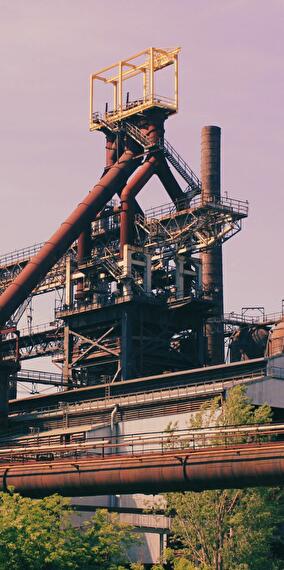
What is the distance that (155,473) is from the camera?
4238 centimetres

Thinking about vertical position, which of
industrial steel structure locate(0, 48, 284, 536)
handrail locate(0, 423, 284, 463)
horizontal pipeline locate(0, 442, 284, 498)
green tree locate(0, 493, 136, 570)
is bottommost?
green tree locate(0, 493, 136, 570)

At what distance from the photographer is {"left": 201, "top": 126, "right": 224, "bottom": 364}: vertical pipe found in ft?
306

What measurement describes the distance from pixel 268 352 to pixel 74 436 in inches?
675

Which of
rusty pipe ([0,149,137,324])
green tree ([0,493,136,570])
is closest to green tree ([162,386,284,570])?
green tree ([0,493,136,570])

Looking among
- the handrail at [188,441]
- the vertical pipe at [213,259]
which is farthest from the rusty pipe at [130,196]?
the handrail at [188,441]

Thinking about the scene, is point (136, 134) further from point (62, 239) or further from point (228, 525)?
point (228, 525)

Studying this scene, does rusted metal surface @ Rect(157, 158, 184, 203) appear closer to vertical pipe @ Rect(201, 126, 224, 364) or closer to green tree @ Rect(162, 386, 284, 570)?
vertical pipe @ Rect(201, 126, 224, 364)

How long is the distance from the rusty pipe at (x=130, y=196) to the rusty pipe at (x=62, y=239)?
1.02 meters

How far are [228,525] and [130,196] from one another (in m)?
38.6

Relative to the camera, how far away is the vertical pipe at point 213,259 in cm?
9314

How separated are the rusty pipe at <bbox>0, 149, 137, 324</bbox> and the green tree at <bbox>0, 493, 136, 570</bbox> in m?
37.4

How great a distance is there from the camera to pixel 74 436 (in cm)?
7056

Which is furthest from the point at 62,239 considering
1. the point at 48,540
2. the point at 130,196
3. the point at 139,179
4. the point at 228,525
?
the point at 48,540

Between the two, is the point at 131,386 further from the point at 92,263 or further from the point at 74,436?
the point at 92,263
